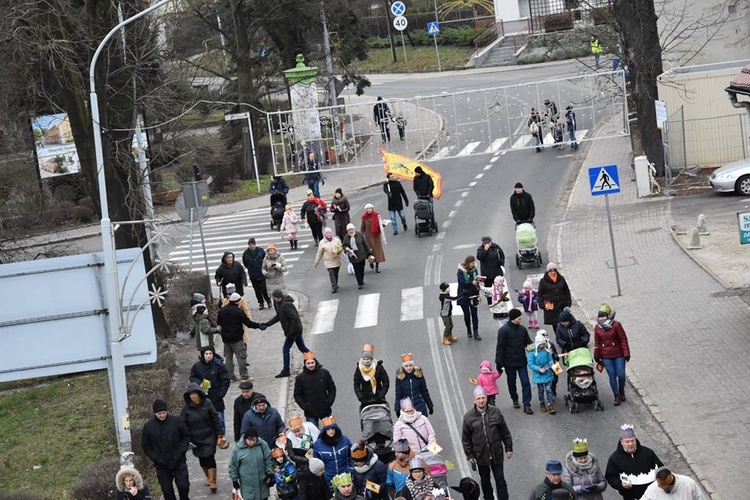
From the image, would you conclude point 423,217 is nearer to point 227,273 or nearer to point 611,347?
point 227,273

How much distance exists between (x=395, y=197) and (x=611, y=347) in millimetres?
14557

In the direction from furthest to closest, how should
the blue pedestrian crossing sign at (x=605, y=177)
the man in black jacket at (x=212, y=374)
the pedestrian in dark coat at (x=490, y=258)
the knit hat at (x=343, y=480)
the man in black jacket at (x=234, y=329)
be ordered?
1. the pedestrian in dark coat at (x=490, y=258)
2. the blue pedestrian crossing sign at (x=605, y=177)
3. the man in black jacket at (x=234, y=329)
4. the man in black jacket at (x=212, y=374)
5. the knit hat at (x=343, y=480)

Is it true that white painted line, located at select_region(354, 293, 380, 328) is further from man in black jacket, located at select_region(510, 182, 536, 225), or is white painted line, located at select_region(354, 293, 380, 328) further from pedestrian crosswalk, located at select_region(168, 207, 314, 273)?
pedestrian crosswalk, located at select_region(168, 207, 314, 273)

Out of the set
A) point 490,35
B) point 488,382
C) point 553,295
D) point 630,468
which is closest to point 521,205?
point 553,295

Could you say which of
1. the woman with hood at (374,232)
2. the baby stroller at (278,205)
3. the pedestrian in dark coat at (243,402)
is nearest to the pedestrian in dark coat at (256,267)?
the woman with hood at (374,232)

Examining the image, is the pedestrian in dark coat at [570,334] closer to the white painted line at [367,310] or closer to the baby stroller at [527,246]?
the white painted line at [367,310]

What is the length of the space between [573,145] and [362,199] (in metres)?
8.29

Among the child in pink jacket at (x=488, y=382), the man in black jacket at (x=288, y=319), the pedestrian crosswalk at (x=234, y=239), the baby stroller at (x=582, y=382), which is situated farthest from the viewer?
the pedestrian crosswalk at (x=234, y=239)

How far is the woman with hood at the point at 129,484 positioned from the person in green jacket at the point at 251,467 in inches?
51.4

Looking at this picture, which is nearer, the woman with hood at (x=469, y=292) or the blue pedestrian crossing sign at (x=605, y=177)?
the woman with hood at (x=469, y=292)

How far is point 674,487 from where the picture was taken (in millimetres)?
12352

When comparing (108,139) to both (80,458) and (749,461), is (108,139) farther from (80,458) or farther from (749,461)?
(749,461)

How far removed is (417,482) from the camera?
13.5 metres

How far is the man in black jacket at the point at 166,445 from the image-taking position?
15.8m
